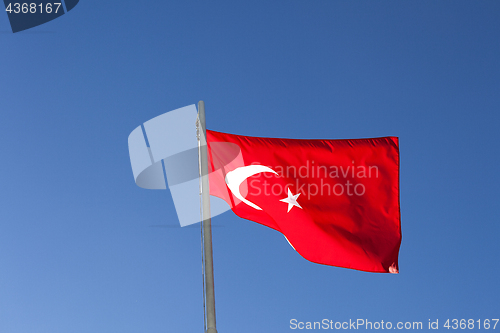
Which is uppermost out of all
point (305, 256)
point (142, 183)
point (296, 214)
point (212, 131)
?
point (212, 131)

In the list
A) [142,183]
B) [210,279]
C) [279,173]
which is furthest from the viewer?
[279,173]

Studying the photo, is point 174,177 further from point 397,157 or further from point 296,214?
point 397,157

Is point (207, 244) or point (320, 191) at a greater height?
point (320, 191)

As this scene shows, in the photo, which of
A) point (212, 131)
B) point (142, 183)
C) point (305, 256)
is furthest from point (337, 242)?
point (142, 183)

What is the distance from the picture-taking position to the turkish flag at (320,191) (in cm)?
1259

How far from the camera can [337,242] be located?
12648 millimetres

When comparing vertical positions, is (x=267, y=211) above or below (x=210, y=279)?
above

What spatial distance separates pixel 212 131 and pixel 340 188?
3381 mm

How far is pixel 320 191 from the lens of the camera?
1324 cm

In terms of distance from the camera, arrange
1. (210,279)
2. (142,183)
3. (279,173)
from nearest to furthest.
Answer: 1. (210,279)
2. (142,183)
3. (279,173)

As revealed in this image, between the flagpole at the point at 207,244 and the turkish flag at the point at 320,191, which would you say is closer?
the flagpole at the point at 207,244

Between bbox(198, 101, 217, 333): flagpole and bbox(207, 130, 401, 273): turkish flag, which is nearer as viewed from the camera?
bbox(198, 101, 217, 333): flagpole

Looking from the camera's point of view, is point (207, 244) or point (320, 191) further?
point (320, 191)

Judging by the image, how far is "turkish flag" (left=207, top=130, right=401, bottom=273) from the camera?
12.6m
